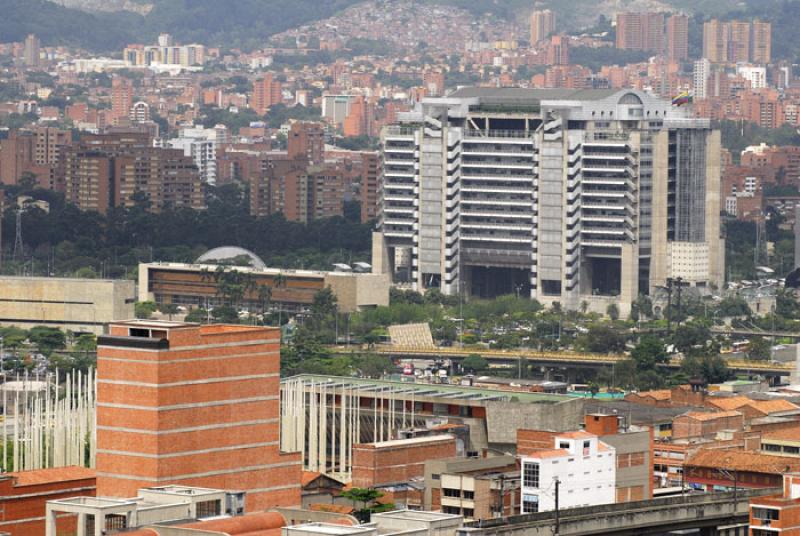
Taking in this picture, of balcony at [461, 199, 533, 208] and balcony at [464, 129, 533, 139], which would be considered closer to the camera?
balcony at [464, 129, 533, 139]

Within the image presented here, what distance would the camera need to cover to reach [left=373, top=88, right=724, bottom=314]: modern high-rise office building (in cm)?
13275

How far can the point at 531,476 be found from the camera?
59.2 metres

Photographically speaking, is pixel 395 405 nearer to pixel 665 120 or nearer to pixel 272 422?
pixel 272 422

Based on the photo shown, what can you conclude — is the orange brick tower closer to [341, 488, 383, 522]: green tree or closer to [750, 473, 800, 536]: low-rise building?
[341, 488, 383, 522]: green tree

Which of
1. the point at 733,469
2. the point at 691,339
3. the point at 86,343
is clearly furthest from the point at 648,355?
the point at 733,469

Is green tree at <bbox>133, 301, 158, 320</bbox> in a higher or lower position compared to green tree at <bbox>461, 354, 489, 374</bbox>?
higher

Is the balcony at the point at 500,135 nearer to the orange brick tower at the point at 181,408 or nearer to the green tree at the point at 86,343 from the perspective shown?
the green tree at the point at 86,343

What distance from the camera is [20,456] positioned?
70.4 meters

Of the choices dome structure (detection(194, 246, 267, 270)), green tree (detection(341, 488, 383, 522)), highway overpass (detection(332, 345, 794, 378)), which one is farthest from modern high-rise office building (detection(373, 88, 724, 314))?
green tree (detection(341, 488, 383, 522))

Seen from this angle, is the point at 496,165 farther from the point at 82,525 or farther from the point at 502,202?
the point at 82,525

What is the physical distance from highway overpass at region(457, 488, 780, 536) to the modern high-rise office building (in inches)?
2744

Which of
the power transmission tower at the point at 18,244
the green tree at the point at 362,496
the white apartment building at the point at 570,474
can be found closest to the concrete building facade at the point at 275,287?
the power transmission tower at the point at 18,244

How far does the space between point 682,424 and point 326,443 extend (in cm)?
875

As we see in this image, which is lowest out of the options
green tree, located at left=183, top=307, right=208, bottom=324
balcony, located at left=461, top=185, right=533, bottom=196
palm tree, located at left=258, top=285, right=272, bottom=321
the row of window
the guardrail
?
the row of window
